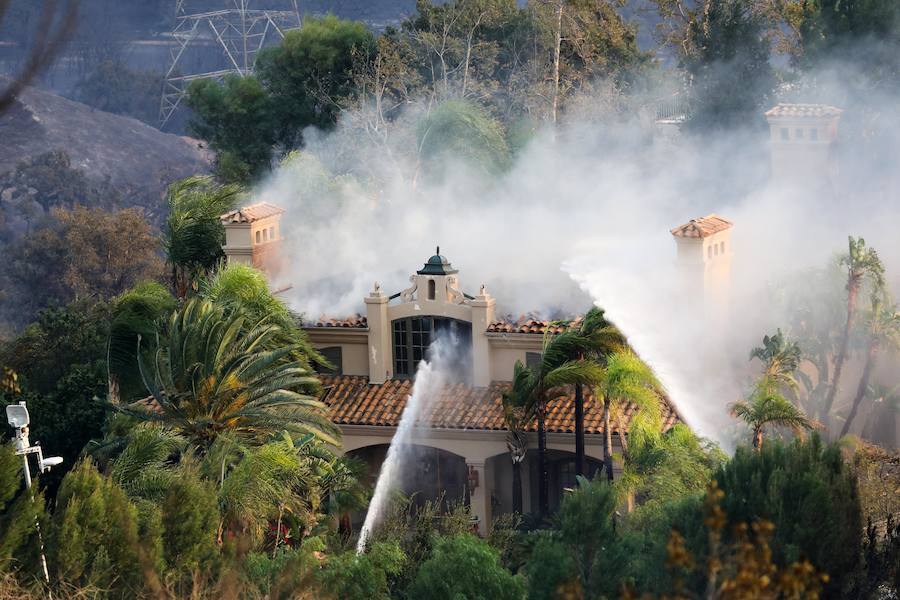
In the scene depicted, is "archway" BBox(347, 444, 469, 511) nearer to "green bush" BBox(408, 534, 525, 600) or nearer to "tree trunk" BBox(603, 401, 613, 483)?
"tree trunk" BBox(603, 401, 613, 483)

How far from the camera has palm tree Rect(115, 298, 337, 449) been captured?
100ft

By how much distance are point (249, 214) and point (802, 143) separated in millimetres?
13650

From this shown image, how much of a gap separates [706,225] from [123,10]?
371ft

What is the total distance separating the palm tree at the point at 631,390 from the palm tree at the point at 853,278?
5841mm

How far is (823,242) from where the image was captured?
4138 cm

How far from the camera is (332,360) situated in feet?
116

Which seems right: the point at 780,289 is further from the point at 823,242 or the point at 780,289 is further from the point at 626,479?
the point at 626,479

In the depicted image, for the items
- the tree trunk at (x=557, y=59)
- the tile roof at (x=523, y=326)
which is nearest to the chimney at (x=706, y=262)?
the tile roof at (x=523, y=326)

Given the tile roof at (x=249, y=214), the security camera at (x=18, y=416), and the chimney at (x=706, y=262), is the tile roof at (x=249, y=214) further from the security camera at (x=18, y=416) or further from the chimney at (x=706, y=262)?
the security camera at (x=18, y=416)

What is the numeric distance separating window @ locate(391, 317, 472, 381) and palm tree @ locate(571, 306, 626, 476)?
393 cm

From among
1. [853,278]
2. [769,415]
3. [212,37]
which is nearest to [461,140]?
[853,278]

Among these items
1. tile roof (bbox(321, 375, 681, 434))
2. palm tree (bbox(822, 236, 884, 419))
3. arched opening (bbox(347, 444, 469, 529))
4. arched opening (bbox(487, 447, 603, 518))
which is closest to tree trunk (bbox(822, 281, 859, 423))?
palm tree (bbox(822, 236, 884, 419))

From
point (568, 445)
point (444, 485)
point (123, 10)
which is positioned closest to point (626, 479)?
point (568, 445)

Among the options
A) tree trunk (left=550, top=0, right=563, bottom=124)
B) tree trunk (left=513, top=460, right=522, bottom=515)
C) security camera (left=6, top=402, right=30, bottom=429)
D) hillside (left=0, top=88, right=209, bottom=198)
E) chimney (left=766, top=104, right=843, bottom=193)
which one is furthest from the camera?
hillside (left=0, top=88, right=209, bottom=198)
